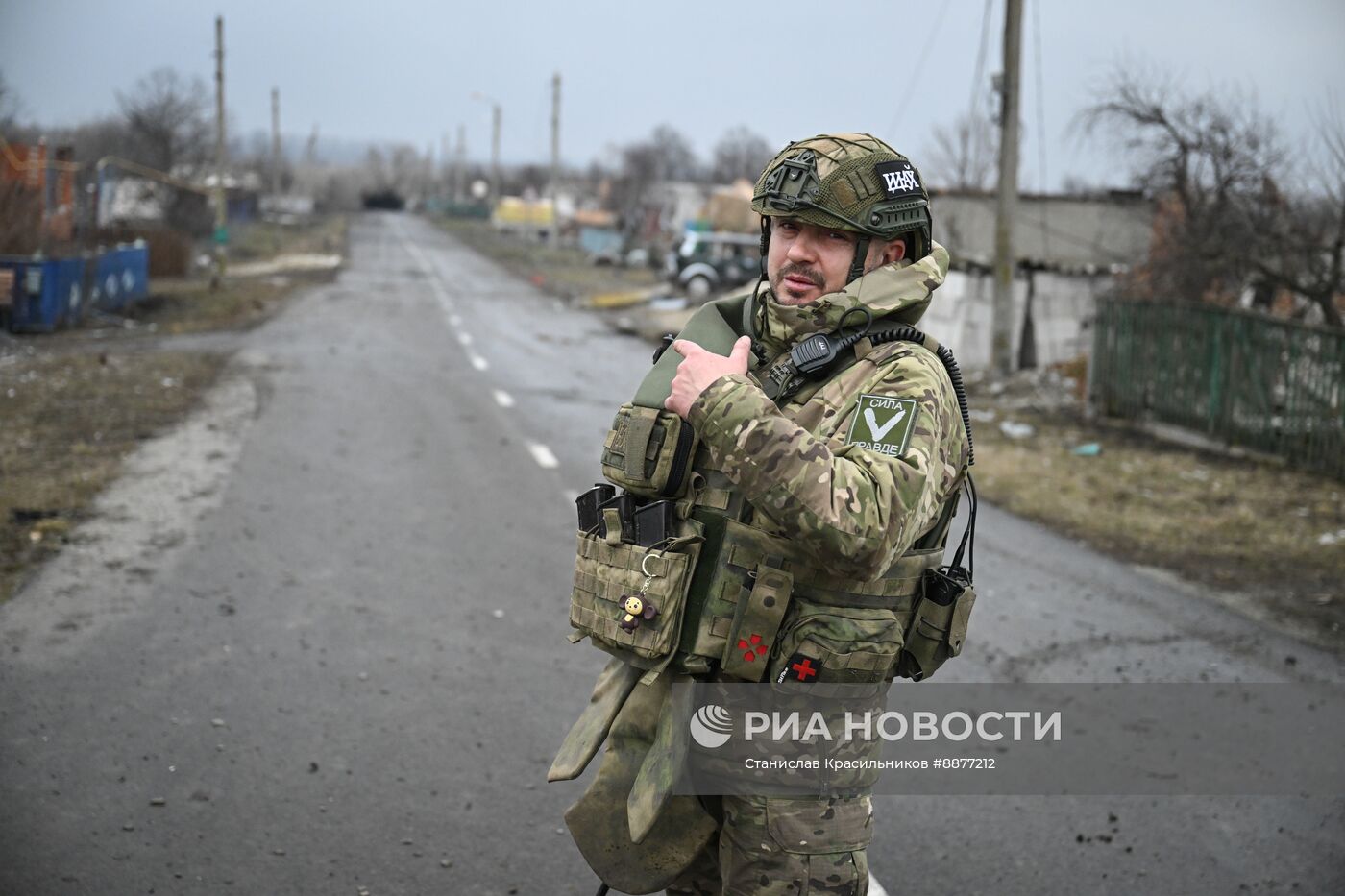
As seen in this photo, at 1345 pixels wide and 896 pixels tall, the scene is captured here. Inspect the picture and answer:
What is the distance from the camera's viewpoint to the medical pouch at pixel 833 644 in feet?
8.08

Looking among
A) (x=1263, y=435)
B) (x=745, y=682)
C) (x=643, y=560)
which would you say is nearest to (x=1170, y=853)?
(x=745, y=682)

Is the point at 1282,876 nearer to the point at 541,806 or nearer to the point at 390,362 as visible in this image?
the point at 541,806

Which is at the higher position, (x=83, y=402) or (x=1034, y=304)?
(x=1034, y=304)

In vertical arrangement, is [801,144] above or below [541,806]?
above

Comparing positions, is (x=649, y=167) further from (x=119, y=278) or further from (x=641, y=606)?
(x=641, y=606)

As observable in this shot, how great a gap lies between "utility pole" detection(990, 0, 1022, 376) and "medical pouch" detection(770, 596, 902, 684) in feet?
50.2

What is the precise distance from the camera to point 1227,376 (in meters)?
12.8

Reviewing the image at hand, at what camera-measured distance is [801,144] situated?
2652mm

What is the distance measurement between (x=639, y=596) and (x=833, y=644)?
1.30 ft

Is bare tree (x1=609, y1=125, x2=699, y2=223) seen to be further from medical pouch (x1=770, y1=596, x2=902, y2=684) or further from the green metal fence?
medical pouch (x1=770, y1=596, x2=902, y2=684)

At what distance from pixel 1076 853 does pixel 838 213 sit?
2.75 meters

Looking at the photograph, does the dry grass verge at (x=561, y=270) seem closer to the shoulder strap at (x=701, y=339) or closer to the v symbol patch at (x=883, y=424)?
the shoulder strap at (x=701, y=339)

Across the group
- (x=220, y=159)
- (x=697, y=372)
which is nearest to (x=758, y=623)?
(x=697, y=372)

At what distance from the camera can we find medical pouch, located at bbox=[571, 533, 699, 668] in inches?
98.4
